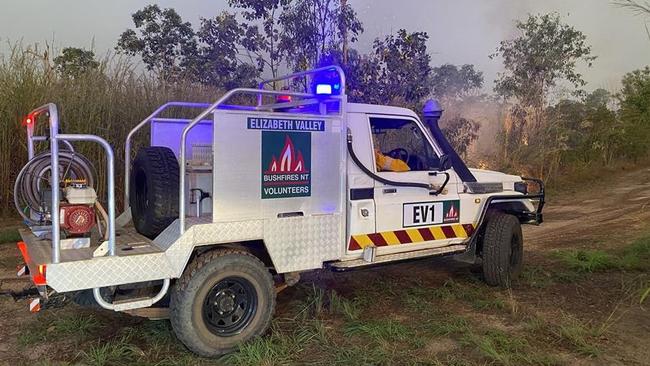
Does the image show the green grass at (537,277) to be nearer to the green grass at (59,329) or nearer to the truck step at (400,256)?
the truck step at (400,256)

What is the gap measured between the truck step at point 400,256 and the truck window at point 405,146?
81cm

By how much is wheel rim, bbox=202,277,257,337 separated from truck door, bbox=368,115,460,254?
1.28m

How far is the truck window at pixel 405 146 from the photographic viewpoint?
523 cm

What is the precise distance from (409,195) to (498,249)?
143 centimetres

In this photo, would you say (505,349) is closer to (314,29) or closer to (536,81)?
(314,29)

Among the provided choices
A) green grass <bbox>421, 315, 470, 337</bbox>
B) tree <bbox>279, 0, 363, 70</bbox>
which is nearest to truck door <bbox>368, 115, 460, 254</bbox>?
green grass <bbox>421, 315, 470, 337</bbox>

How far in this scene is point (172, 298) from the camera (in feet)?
12.9

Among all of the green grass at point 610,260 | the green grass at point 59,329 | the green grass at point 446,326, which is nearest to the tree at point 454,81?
the green grass at point 610,260

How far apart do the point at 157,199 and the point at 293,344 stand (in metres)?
1.51

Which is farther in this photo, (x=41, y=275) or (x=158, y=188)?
(x=158, y=188)

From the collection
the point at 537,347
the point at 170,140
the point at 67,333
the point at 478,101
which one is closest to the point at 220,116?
the point at 170,140

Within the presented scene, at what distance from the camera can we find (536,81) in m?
18.5

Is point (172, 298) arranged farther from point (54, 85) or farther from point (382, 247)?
point (54, 85)

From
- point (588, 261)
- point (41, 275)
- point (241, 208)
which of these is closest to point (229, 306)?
point (241, 208)
